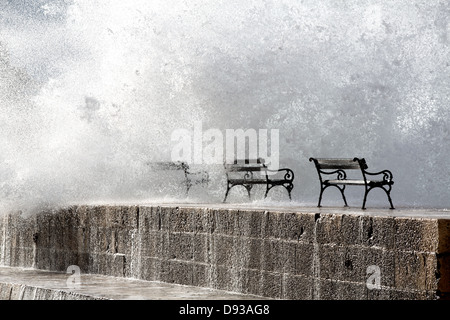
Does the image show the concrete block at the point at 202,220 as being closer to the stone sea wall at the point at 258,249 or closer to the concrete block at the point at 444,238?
the stone sea wall at the point at 258,249

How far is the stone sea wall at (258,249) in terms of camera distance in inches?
→ 274

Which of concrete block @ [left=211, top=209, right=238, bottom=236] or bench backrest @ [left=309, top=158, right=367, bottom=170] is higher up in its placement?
bench backrest @ [left=309, top=158, right=367, bottom=170]

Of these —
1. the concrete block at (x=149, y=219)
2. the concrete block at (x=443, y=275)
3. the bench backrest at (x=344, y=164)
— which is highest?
the bench backrest at (x=344, y=164)

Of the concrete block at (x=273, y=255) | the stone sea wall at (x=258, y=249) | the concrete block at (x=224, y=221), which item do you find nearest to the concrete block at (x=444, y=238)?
the stone sea wall at (x=258, y=249)

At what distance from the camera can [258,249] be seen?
8.48 metres

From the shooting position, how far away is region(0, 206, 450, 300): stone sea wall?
22.8ft

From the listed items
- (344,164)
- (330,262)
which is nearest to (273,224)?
(330,262)

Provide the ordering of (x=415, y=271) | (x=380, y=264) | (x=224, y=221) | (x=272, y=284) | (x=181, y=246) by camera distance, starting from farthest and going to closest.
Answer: (x=181, y=246) → (x=224, y=221) → (x=272, y=284) → (x=380, y=264) → (x=415, y=271)

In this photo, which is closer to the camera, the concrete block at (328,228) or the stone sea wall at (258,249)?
the stone sea wall at (258,249)

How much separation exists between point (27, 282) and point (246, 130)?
10147 millimetres

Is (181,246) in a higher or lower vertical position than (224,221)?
lower

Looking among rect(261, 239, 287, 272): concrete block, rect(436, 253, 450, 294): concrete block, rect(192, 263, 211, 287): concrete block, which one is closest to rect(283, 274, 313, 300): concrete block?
rect(261, 239, 287, 272): concrete block

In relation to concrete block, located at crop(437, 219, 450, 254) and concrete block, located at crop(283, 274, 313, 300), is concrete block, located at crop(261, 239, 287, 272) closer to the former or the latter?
concrete block, located at crop(283, 274, 313, 300)

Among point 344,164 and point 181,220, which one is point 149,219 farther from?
point 344,164
